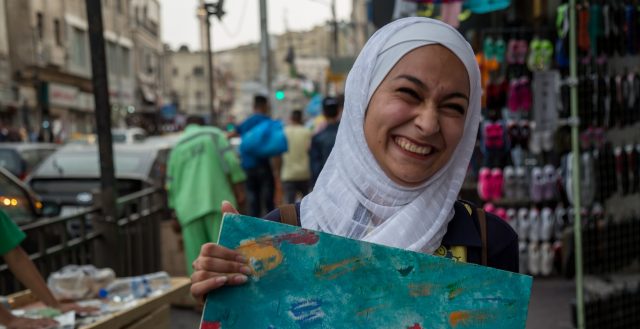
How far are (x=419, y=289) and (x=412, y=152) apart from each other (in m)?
0.37

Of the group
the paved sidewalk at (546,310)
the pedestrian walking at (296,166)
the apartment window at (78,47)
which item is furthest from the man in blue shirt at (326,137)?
the apartment window at (78,47)

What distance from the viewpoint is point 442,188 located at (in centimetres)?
179

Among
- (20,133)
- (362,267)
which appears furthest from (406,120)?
(20,133)

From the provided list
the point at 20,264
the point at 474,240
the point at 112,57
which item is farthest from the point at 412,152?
the point at 112,57

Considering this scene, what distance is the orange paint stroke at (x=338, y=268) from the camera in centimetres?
158

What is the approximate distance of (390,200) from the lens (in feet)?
5.77

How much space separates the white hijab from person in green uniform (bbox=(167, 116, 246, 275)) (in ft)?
14.7

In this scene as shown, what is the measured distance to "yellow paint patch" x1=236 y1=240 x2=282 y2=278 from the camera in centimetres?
157

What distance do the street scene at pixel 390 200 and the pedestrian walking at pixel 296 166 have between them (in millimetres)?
35

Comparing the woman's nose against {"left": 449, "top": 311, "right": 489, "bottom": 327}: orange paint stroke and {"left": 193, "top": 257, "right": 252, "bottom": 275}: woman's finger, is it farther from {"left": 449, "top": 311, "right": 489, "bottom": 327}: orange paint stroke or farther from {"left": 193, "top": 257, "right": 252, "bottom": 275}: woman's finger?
{"left": 193, "top": 257, "right": 252, "bottom": 275}: woman's finger

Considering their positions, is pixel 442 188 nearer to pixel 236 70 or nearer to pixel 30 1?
pixel 30 1

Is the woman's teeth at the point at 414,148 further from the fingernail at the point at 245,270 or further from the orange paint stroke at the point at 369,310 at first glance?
the fingernail at the point at 245,270

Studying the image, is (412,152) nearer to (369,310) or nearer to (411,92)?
(411,92)

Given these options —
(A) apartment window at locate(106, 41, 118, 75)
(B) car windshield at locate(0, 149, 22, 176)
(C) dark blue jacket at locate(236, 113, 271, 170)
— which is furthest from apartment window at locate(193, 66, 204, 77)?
(C) dark blue jacket at locate(236, 113, 271, 170)
